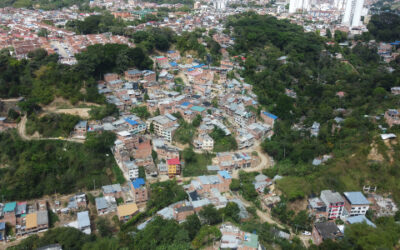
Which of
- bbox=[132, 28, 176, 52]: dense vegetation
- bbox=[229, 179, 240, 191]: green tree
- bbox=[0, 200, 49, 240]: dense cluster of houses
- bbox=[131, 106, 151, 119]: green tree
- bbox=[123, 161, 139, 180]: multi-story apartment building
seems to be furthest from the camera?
bbox=[132, 28, 176, 52]: dense vegetation

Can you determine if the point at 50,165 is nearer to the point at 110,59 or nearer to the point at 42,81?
the point at 42,81

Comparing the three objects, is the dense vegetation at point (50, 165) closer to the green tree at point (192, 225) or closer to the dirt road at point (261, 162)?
the green tree at point (192, 225)

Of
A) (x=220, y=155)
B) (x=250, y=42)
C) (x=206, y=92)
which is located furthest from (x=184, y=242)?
(x=250, y=42)

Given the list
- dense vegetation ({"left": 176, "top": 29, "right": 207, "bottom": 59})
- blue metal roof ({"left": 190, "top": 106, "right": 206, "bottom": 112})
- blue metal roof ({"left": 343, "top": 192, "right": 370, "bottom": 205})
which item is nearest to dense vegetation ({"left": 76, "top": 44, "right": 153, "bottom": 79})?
dense vegetation ({"left": 176, "top": 29, "right": 207, "bottom": 59})

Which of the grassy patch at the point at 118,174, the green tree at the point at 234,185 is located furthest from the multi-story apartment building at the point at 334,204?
the grassy patch at the point at 118,174

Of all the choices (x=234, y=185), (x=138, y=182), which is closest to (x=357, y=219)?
(x=234, y=185)

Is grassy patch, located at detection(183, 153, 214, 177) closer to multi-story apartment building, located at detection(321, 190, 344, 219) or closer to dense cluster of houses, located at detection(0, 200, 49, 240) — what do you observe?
multi-story apartment building, located at detection(321, 190, 344, 219)

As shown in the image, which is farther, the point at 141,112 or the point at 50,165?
the point at 141,112
